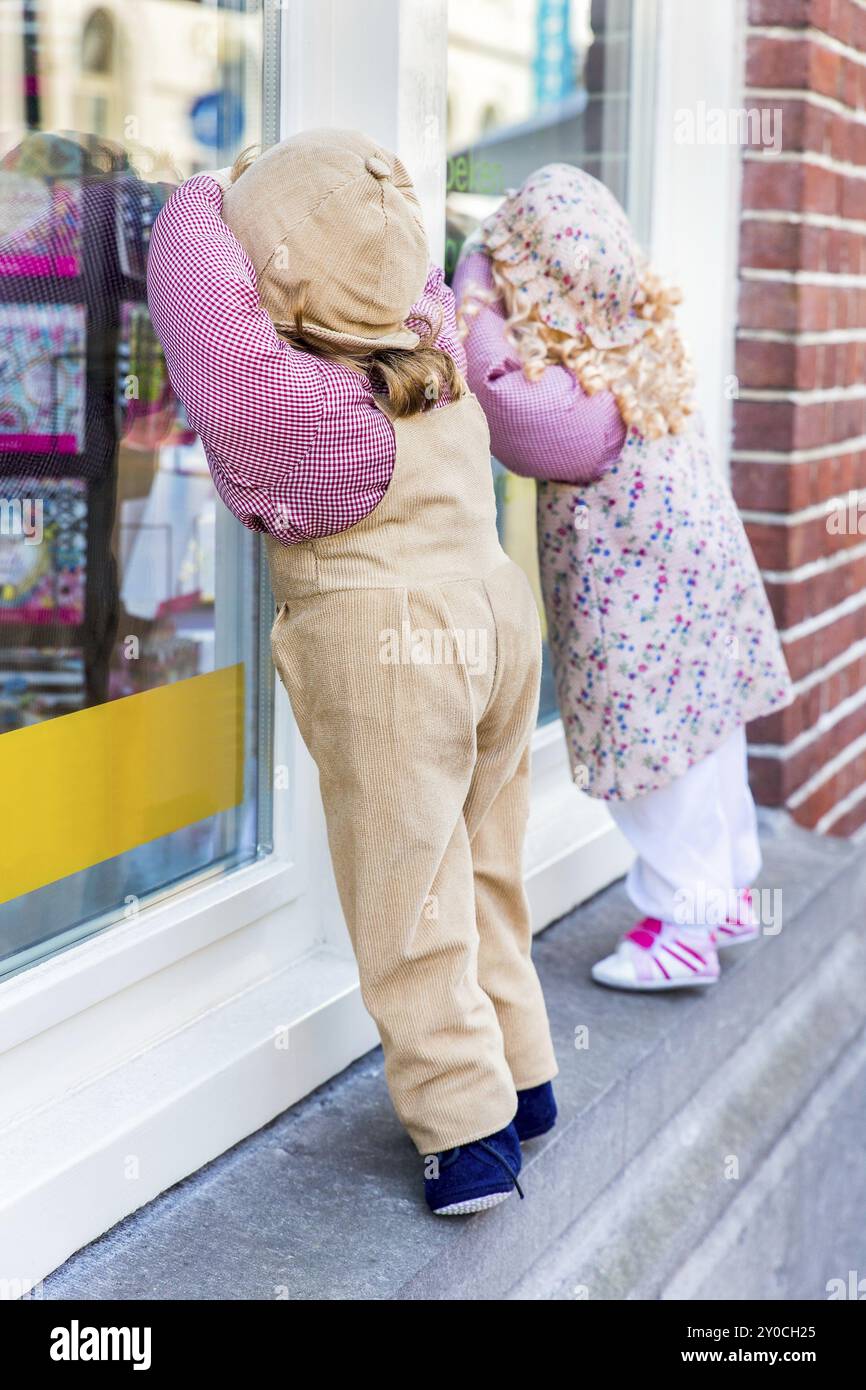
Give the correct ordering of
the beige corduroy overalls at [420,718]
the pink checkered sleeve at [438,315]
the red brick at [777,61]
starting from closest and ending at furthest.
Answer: the beige corduroy overalls at [420,718] → the pink checkered sleeve at [438,315] → the red brick at [777,61]

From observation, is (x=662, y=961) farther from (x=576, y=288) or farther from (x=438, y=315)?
(x=438, y=315)

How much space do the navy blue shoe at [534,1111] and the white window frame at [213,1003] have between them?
0.29m

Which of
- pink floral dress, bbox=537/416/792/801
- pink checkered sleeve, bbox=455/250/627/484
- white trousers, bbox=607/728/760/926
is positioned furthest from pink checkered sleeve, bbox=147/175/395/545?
white trousers, bbox=607/728/760/926

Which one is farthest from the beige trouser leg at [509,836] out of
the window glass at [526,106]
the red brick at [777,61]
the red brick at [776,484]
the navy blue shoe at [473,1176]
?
the red brick at [777,61]

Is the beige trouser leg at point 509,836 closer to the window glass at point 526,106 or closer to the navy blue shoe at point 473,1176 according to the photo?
the navy blue shoe at point 473,1176

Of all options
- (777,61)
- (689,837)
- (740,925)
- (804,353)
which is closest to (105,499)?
(689,837)

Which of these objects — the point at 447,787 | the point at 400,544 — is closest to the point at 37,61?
the point at 400,544

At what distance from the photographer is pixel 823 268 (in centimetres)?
323

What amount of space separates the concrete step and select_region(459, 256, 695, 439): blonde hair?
933 millimetres

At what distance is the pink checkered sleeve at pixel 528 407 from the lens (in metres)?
2.04

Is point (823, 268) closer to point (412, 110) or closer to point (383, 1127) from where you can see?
point (412, 110)

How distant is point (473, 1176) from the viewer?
69.9 inches

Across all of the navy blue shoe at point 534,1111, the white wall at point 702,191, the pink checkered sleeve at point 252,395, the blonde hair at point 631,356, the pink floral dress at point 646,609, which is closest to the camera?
the pink checkered sleeve at point 252,395

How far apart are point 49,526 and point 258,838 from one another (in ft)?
1.91
